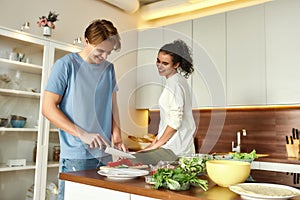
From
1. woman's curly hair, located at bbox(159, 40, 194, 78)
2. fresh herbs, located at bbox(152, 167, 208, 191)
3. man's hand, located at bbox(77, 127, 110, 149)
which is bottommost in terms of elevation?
fresh herbs, located at bbox(152, 167, 208, 191)

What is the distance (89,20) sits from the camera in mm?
2961

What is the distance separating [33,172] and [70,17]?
1.45 metres

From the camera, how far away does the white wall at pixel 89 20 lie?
1.38 metres

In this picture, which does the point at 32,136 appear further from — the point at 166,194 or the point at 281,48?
the point at 281,48

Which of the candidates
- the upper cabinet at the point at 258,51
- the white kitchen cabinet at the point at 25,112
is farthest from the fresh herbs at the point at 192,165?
the white kitchen cabinet at the point at 25,112

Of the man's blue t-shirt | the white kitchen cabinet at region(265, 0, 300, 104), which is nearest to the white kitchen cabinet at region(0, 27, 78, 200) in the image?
the man's blue t-shirt

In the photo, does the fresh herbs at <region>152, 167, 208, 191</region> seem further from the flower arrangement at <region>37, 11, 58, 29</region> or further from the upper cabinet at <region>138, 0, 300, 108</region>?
the flower arrangement at <region>37, 11, 58, 29</region>

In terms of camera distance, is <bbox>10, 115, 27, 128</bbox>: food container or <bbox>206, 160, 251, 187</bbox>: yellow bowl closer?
<bbox>206, 160, 251, 187</bbox>: yellow bowl

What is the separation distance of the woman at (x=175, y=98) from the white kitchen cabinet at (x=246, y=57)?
4.45 feet

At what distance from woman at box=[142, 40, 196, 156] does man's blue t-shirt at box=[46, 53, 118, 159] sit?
288 millimetres

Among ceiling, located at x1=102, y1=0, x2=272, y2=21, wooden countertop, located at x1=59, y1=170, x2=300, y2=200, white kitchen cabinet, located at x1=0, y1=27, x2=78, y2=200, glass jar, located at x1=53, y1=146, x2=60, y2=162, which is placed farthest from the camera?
ceiling, located at x1=102, y1=0, x2=272, y2=21

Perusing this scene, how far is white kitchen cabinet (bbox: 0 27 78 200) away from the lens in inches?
78.2

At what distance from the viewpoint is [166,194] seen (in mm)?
792

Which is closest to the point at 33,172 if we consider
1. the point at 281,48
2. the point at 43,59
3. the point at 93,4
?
the point at 43,59
